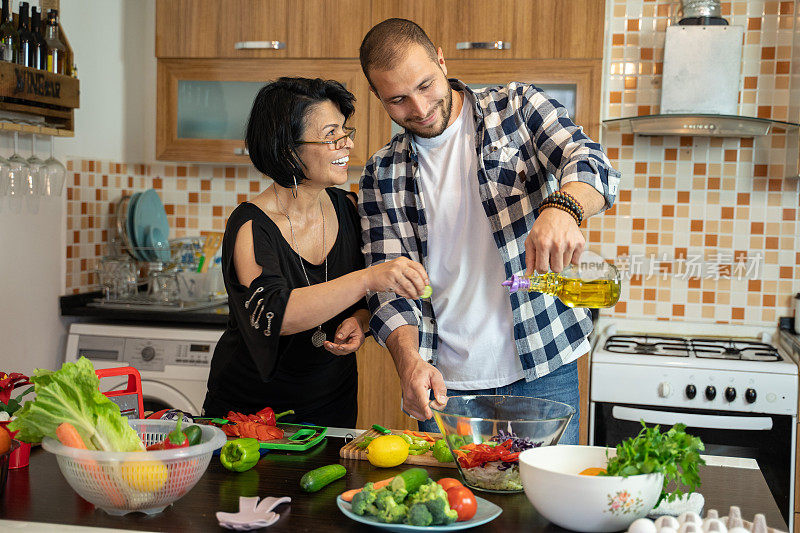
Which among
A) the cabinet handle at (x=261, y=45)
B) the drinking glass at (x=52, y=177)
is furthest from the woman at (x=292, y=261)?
the cabinet handle at (x=261, y=45)

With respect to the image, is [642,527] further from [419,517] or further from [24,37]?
[24,37]

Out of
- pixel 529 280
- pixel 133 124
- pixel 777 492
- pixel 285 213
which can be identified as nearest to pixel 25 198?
pixel 133 124

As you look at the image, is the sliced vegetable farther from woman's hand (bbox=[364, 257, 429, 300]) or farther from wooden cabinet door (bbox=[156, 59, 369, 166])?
wooden cabinet door (bbox=[156, 59, 369, 166])

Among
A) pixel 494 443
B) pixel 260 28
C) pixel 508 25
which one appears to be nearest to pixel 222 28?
pixel 260 28

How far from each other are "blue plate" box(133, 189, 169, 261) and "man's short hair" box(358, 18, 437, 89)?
1826 millimetres

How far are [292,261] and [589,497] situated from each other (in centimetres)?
94

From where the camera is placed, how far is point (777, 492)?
Result: 2559mm

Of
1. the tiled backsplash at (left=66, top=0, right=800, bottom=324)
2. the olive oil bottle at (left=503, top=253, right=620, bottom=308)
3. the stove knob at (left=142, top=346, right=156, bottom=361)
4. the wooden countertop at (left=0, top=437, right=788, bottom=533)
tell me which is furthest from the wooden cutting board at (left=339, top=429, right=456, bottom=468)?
the tiled backsplash at (left=66, top=0, right=800, bottom=324)

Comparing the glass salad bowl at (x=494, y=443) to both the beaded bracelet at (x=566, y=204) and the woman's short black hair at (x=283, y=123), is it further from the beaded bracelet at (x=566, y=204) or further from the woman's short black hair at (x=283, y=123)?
the woman's short black hair at (x=283, y=123)

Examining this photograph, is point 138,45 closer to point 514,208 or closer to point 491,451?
point 514,208

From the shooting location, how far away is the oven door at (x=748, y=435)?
2549 mm

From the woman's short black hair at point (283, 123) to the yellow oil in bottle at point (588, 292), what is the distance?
2.12ft

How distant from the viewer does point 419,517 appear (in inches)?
41.7

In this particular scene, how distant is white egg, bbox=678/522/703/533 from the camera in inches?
38.5
